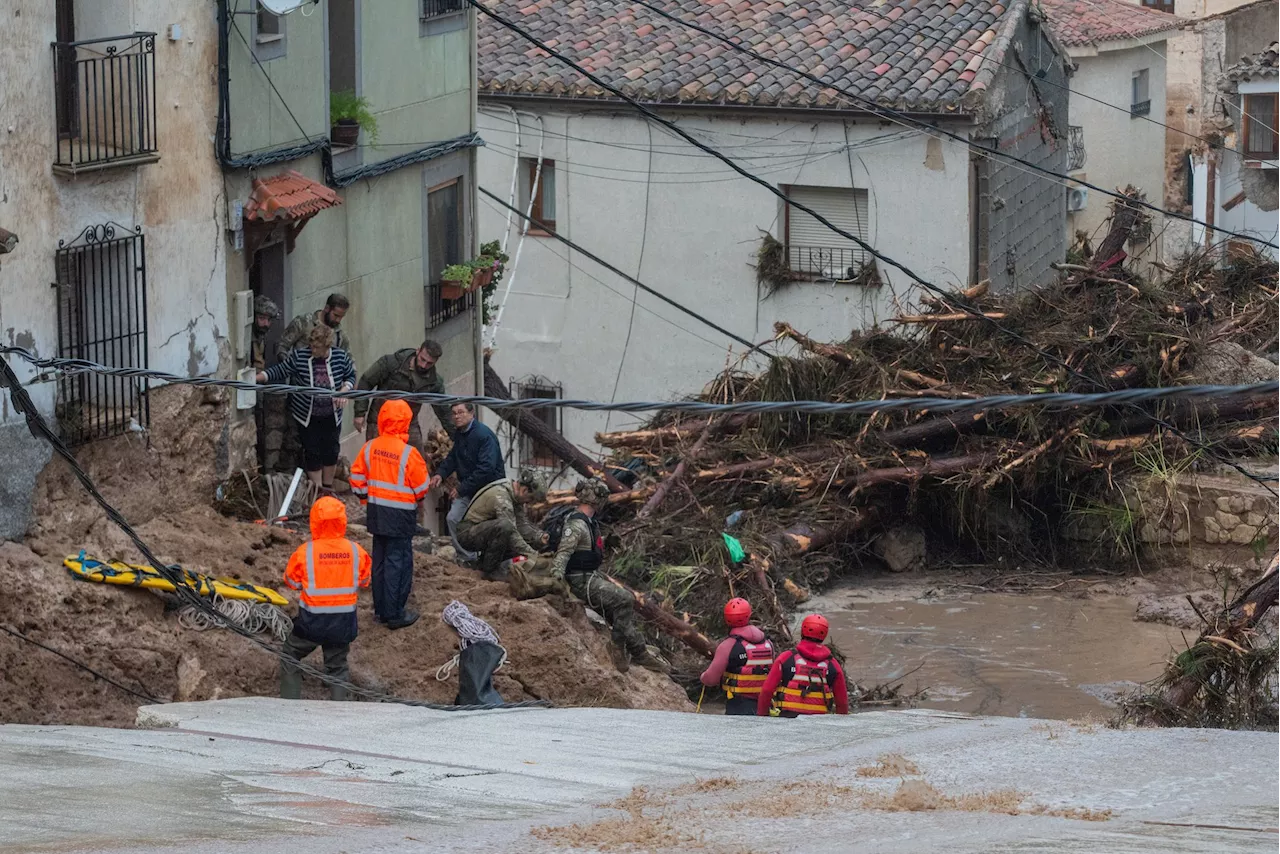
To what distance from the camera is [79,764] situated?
24.1 feet

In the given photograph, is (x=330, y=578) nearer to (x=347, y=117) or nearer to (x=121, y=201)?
(x=121, y=201)

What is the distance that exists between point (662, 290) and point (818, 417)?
7415 millimetres

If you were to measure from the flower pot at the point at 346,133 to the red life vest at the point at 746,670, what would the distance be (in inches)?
287

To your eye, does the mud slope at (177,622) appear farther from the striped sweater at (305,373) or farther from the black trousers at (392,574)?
the striped sweater at (305,373)

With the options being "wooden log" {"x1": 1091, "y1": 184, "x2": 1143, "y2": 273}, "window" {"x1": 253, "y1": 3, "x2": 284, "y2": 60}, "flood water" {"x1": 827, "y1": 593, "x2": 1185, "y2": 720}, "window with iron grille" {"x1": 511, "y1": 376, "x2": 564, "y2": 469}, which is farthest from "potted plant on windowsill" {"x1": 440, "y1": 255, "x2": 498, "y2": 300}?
"wooden log" {"x1": 1091, "y1": 184, "x2": 1143, "y2": 273}

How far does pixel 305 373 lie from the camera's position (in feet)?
43.1

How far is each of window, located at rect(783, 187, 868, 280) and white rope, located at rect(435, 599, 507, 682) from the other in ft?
42.6

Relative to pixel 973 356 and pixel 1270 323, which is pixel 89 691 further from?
pixel 1270 323

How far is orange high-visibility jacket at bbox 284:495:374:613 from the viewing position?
398 inches

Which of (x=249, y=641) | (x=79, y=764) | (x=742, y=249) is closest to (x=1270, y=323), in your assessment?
(x=742, y=249)

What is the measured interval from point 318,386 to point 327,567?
3.20 m

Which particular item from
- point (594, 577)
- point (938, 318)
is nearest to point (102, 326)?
point (594, 577)

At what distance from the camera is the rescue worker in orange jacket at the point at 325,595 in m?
10.1

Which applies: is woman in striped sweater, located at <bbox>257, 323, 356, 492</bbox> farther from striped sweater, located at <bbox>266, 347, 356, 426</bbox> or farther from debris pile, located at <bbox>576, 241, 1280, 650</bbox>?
debris pile, located at <bbox>576, 241, 1280, 650</bbox>
